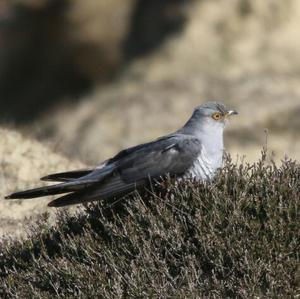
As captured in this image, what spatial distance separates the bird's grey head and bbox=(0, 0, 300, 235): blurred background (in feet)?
44.6

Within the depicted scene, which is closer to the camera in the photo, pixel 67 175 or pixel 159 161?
pixel 159 161

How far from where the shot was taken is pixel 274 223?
8.09 meters

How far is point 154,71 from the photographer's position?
33.1 m

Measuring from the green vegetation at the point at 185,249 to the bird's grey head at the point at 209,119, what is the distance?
1.03 m

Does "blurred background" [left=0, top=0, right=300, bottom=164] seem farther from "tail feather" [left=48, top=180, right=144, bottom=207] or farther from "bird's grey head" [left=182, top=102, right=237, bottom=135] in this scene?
"tail feather" [left=48, top=180, right=144, bottom=207]

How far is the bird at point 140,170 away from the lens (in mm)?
9305

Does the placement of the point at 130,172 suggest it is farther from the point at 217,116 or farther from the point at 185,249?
the point at 185,249

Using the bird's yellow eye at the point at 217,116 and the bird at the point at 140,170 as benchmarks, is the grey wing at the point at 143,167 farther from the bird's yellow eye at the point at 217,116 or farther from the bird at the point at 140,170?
the bird's yellow eye at the point at 217,116

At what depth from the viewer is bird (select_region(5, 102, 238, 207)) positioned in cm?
930

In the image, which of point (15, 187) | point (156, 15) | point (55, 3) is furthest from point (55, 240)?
point (55, 3)

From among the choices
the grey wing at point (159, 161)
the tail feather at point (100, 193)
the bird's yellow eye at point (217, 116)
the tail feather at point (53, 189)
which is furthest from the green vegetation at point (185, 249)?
the bird's yellow eye at point (217, 116)

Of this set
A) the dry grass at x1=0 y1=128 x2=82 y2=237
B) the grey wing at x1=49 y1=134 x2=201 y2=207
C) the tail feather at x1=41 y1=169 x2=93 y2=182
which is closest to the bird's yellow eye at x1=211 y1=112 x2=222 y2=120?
the grey wing at x1=49 y1=134 x2=201 y2=207

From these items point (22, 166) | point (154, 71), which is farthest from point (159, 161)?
point (154, 71)

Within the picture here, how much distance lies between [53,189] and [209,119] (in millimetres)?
1866
